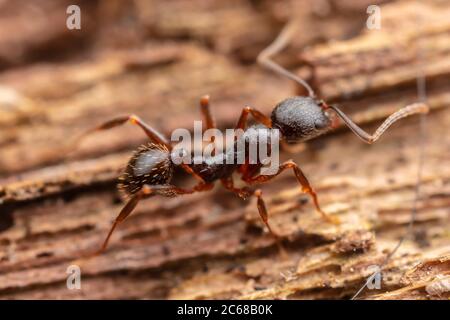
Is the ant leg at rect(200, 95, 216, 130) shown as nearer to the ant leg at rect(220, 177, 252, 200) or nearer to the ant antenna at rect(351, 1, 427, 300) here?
the ant leg at rect(220, 177, 252, 200)

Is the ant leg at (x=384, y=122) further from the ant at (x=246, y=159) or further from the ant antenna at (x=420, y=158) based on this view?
the ant antenna at (x=420, y=158)

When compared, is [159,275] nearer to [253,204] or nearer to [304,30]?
[253,204]

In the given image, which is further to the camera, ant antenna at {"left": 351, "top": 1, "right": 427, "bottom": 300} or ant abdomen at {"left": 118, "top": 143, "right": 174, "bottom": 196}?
ant abdomen at {"left": 118, "top": 143, "right": 174, "bottom": 196}

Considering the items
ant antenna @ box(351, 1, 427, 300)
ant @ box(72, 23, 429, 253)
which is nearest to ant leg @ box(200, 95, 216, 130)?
ant @ box(72, 23, 429, 253)

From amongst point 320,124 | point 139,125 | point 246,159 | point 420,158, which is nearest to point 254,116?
point 246,159

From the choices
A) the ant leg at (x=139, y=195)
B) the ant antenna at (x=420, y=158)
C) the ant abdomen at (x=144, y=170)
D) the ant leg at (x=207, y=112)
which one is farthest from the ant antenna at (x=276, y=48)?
the ant leg at (x=139, y=195)

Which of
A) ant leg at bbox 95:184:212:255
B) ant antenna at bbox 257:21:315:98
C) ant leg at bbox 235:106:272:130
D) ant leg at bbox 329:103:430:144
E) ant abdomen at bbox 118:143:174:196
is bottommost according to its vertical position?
ant leg at bbox 95:184:212:255

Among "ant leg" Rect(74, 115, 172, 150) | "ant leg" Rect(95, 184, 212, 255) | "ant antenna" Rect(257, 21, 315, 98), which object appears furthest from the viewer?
"ant antenna" Rect(257, 21, 315, 98)
